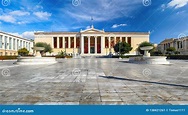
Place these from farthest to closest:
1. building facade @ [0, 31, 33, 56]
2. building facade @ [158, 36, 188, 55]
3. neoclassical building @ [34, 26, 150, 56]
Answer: neoclassical building @ [34, 26, 150, 56] → building facade @ [158, 36, 188, 55] → building facade @ [0, 31, 33, 56]

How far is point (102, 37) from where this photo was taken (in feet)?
305

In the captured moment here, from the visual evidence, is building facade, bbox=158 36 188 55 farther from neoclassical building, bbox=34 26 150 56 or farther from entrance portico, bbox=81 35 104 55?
entrance portico, bbox=81 35 104 55

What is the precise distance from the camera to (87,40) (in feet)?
310

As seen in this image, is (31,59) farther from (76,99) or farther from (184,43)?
(184,43)

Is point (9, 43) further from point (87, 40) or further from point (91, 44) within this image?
point (91, 44)

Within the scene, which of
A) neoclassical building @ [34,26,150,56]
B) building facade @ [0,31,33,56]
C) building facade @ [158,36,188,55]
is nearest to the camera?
building facade @ [0,31,33,56]

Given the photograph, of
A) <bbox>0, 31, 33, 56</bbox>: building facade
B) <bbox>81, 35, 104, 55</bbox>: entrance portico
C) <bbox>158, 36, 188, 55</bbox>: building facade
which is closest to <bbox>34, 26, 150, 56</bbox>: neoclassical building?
<bbox>81, 35, 104, 55</bbox>: entrance portico

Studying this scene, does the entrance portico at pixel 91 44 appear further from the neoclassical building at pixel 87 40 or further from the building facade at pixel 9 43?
the building facade at pixel 9 43

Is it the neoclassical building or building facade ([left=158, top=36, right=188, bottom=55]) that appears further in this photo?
the neoclassical building

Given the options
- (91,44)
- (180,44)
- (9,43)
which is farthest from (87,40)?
(180,44)

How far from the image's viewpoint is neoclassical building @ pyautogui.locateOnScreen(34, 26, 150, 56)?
92.6 meters

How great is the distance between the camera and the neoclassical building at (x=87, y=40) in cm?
9256
